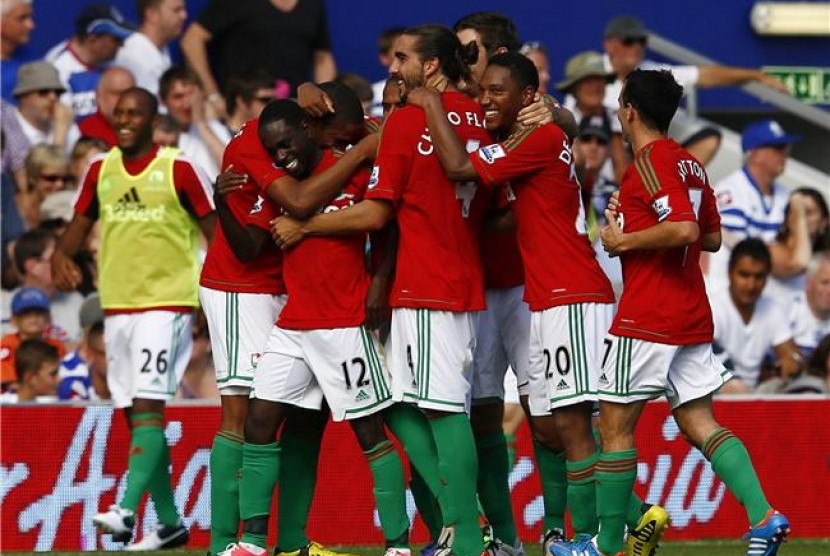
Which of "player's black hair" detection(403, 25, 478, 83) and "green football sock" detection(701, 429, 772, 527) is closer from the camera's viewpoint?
"green football sock" detection(701, 429, 772, 527)

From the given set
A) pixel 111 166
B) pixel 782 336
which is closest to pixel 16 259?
pixel 111 166

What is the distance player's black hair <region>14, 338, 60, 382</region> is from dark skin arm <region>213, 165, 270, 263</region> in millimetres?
3467

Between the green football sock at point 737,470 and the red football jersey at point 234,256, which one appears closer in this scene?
the green football sock at point 737,470

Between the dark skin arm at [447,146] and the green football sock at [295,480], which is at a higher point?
the dark skin arm at [447,146]

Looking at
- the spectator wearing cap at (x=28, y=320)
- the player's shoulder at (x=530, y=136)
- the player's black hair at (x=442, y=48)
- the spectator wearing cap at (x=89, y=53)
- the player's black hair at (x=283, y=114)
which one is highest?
the spectator wearing cap at (x=89, y=53)

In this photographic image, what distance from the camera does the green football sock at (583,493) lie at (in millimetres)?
8891

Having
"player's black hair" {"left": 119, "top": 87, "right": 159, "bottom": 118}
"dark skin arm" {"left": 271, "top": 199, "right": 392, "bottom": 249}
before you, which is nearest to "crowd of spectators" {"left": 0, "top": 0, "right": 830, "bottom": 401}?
"player's black hair" {"left": 119, "top": 87, "right": 159, "bottom": 118}

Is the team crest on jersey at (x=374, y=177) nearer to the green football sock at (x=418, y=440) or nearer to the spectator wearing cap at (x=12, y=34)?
the green football sock at (x=418, y=440)

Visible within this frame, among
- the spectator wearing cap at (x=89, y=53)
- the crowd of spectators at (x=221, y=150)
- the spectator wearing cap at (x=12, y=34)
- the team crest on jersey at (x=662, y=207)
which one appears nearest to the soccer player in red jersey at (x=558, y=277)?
the team crest on jersey at (x=662, y=207)

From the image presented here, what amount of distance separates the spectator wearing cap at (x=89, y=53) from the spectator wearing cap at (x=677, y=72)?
357 cm

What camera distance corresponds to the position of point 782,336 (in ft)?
44.7

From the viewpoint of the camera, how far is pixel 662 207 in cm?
855

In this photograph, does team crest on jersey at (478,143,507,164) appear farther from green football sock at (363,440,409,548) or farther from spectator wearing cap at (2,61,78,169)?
spectator wearing cap at (2,61,78,169)

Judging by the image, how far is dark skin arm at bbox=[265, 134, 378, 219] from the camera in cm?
883
